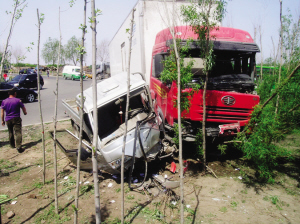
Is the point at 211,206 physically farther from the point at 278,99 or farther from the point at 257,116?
the point at 278,99

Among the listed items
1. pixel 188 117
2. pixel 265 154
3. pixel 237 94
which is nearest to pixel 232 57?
pixel 237 94

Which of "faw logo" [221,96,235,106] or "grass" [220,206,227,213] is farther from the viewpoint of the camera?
"faw logo" [221,96,235,106]

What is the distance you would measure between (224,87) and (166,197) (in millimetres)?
2889

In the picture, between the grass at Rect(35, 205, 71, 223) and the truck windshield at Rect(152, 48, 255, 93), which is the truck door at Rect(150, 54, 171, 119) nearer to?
the truck windshield at Rect(152, 48, 255, 93)

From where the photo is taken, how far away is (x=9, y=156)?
6.44 meters

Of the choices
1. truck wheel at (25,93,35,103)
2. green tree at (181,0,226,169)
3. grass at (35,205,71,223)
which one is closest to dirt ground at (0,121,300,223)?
grass at (35,205,71,223)

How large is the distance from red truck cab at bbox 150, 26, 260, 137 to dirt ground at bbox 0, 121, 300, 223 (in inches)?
43.6

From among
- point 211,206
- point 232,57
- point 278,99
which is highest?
point 232,57

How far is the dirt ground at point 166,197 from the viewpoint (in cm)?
375

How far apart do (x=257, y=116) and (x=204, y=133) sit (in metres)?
1.24

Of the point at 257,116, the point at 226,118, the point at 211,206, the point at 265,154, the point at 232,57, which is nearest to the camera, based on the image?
the point at 211,206

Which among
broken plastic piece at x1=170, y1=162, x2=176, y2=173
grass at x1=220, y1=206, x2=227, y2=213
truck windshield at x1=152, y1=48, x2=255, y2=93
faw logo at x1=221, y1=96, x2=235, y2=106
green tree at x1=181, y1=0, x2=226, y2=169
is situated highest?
green tree at x1=181, y1=0, x2=226, y2=169

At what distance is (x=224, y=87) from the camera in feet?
17.3

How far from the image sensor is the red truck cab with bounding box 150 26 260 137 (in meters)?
5.12
